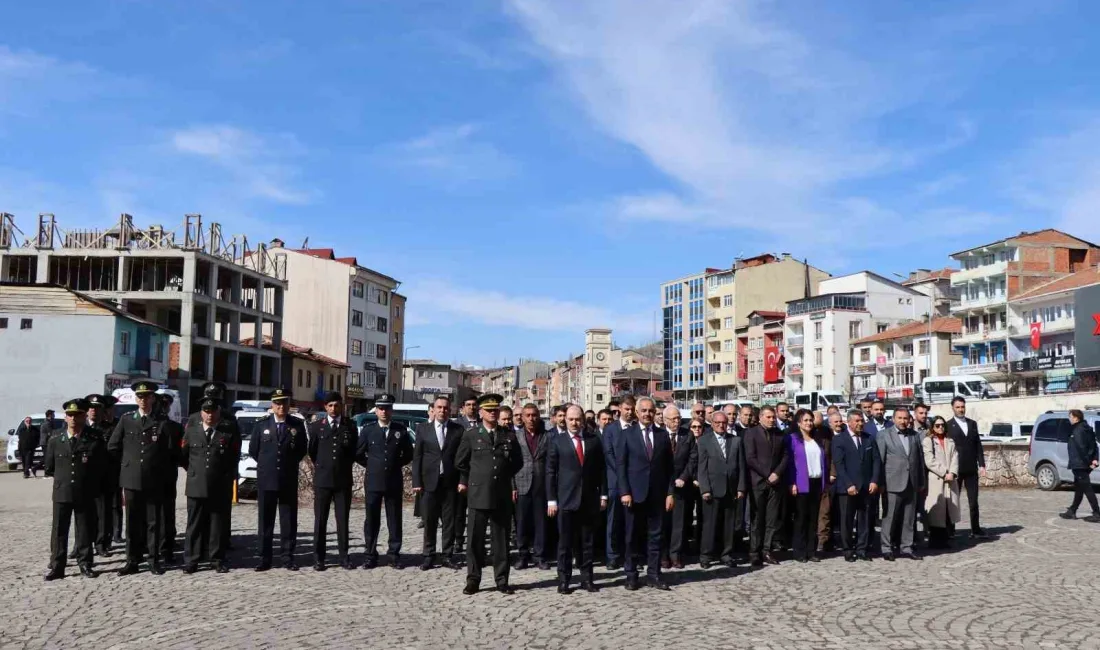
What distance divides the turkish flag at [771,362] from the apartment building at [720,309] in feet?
21.1

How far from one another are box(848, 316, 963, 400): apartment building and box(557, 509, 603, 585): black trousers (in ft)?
230

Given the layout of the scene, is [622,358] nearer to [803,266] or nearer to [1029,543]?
[803,266]

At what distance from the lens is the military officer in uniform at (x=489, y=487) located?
1002cm

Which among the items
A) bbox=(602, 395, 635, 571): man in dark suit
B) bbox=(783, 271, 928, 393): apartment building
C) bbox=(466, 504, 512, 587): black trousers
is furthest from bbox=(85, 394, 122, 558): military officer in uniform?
bbox=(783, 271, 928, 393): apartment building

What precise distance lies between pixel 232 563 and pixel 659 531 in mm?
5179

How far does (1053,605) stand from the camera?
9.37 m

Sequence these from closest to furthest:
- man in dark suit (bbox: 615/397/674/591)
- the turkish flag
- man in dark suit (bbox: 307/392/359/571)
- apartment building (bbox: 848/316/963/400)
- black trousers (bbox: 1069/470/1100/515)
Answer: man in dark suit (bbox: 615/397/674/591)
man in dark suit (bbox: 307/392/359/571)
black trousers (bbox: 1069/470/1100/515)
apartment building (bbox: 848/316/963/400)
the turkish flag

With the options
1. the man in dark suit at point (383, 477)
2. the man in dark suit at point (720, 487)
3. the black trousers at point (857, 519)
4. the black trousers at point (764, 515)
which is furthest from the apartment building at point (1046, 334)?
the man in dark suit at point (383, 477)

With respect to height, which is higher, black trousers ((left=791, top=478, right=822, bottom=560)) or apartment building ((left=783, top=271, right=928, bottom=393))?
apartment building ((left=783, top=271, right=928, bottom=393))

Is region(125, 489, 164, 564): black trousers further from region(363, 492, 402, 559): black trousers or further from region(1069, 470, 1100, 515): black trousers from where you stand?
region(1069, 470, 1100, 515): black trousers

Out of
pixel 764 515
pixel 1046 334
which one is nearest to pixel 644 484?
pixel 764 515

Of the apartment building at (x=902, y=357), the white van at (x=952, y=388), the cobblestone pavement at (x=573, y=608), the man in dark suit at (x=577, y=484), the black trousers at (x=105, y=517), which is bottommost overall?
the cobblestone pavement at (x=573, y=608)

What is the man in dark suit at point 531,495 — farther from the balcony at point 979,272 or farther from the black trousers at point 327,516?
the balcony at point 979,272

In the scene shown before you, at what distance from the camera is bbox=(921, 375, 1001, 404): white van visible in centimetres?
6225
